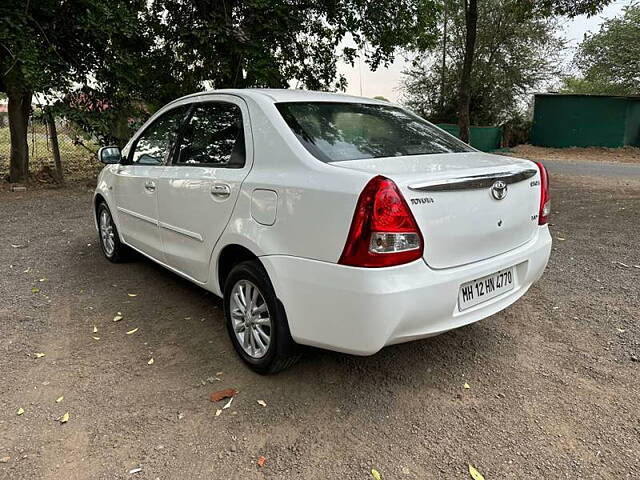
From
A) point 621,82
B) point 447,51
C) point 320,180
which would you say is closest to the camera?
point 320,180

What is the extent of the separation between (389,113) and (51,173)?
10.0 meters

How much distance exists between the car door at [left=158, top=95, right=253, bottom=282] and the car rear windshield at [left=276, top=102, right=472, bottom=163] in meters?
0.35

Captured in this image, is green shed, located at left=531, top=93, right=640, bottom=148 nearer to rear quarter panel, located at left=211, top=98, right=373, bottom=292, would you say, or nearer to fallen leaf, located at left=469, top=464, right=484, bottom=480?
rear quarter panel, located at left=211, top=98, right=373, bottom=292

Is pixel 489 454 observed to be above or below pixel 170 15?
below

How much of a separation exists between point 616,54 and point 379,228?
2700 centimetres

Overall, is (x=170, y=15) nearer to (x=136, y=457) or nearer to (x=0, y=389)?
(x=0, y=389)

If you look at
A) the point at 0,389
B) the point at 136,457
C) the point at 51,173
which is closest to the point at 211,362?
the point at 136,457

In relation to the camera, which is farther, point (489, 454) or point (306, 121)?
point (306, 121)

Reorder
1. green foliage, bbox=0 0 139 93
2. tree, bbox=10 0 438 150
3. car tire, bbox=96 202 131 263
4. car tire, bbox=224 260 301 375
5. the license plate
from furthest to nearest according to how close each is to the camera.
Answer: tree, bbox=10 0 438 150 < green foliage, bbox=0 0 139 93 < car tire, bbox=96 202 131 263 < car tire, bbox=224 260 301 375 < the license plate

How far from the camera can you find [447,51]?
65.2 ft

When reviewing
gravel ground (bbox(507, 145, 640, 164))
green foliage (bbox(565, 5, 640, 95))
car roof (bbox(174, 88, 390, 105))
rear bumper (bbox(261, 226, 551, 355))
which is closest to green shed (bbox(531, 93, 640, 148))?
gravel ground (bbox(507, 145, 640, 164))

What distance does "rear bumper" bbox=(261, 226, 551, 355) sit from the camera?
2.11 m

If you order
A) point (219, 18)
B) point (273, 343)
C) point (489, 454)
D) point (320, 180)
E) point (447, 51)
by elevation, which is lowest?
point (489, 454)

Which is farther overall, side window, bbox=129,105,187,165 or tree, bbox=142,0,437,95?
tree, bbox=142,0,437,95
